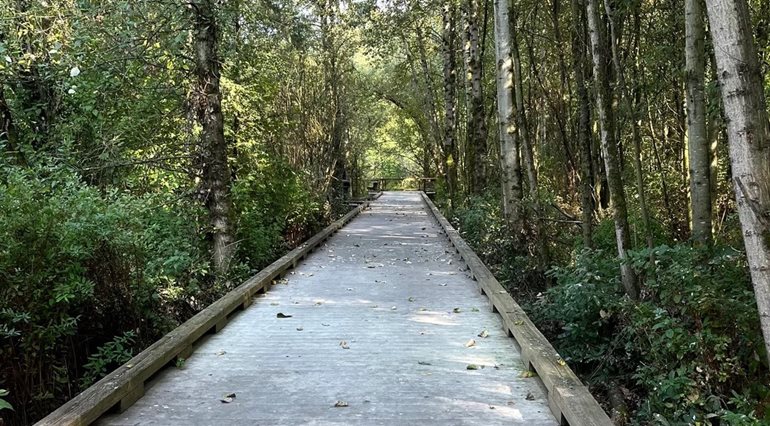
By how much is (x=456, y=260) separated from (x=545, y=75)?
10.9 metres

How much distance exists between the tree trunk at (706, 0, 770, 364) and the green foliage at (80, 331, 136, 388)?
5.03 metres

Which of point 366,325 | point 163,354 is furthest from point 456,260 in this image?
point 163,354

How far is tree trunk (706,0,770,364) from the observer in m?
3.25

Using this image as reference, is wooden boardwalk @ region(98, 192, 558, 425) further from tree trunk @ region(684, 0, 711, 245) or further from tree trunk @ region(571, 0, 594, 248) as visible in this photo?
tree trunk @ region(684, 0, 711, 245)

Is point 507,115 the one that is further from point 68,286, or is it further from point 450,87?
point 450,87

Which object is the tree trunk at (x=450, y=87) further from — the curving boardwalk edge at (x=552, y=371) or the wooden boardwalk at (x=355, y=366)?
the curving boardwalk edge at (x=552, y=371)

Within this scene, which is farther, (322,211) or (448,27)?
(448,27)

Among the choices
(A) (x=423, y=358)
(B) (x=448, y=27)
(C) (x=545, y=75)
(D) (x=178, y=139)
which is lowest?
(A) (x=423, y=358)

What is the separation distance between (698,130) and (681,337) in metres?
2.52

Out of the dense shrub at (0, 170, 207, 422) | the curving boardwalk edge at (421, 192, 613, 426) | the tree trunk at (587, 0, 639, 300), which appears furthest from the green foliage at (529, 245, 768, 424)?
the dense shrub at (0, 170, 207, 422)

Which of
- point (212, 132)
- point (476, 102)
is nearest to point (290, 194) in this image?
point (212, 132)

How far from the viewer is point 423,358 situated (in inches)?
203

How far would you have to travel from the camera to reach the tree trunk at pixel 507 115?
33.5ft

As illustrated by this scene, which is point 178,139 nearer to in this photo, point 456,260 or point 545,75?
point 456,260
